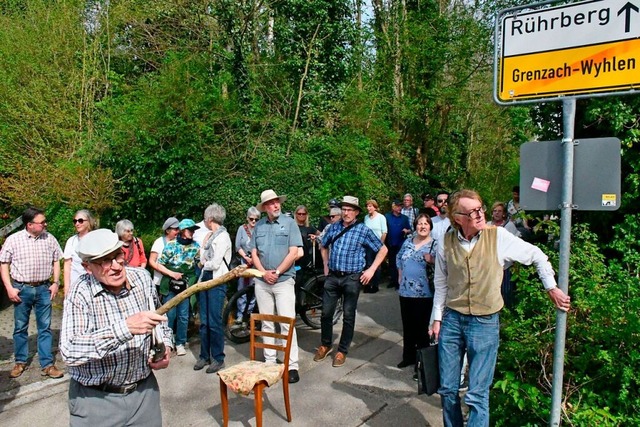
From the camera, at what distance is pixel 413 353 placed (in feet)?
19.6

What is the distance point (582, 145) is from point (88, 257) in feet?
9.27

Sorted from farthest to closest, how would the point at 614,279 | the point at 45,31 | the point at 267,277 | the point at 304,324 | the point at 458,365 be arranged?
the point at 45,31 → the point at 304,324 → the point at 267,277 → the point at 614,279 → the point at 458,365

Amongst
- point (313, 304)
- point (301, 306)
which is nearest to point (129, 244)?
point (301, 306)

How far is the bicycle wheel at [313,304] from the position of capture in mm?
7445

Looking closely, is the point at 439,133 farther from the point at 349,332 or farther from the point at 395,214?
the point at 349,332

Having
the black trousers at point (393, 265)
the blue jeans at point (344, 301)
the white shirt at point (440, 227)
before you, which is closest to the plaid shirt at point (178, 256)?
the blue jeans at point (344, 301)

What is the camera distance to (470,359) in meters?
3.67

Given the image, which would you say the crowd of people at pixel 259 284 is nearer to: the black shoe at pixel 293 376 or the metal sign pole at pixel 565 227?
the black shoe at pixel 293 376

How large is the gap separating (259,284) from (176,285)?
132 centimetres

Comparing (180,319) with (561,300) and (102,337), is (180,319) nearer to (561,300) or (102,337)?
(102,337)

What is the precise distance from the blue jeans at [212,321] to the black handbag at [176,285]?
2.20ft

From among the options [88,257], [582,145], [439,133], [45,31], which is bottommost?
[88,257]

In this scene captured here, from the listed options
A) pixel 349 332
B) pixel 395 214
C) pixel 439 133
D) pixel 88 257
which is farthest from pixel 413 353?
pixel 439 133

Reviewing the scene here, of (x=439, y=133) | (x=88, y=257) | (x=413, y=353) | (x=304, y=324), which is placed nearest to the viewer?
(x=88, y=257)
